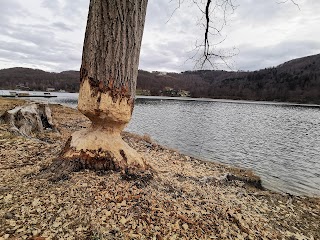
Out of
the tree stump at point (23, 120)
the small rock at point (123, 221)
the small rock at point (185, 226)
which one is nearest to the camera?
the small rock at point (123, 221)

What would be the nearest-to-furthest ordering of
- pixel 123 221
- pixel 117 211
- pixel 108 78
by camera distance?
pixel 123 221, pixel 117 211, pixel 108 78

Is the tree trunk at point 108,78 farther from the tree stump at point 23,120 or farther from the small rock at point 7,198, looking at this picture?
the tree stump at point 23,120

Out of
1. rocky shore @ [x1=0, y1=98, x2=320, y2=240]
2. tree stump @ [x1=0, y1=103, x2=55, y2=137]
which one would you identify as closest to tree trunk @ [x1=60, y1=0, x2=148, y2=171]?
rocky shore @ [x1=0, y1=98, x2=320, y2=240]

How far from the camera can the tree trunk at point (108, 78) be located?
5180 millimetres

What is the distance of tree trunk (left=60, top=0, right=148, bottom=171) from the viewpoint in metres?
5.18

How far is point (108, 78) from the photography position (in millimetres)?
5348

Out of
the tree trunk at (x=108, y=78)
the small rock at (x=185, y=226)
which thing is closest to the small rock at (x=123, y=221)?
the small rock at (x=185, y=226)

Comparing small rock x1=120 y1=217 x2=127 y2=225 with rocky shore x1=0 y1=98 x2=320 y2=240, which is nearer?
rocky shore x1=0 y1=98 x2=320 y2=240

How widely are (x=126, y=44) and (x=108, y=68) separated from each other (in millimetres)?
641

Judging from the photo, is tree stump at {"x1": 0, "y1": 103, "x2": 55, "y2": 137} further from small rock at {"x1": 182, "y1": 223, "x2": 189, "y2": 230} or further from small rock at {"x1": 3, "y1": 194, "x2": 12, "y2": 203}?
small rock at {"x1": 182, "y1": 223, "x2": 189, "y2": 230}

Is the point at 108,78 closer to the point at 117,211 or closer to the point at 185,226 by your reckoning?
the point at 117,211

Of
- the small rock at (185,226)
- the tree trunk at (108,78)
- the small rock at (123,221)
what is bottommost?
the small rock at (185,226)

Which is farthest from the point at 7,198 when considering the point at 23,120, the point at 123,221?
the point at 23,120

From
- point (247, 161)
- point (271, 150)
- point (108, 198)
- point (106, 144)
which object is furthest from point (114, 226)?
point (271, 150)
